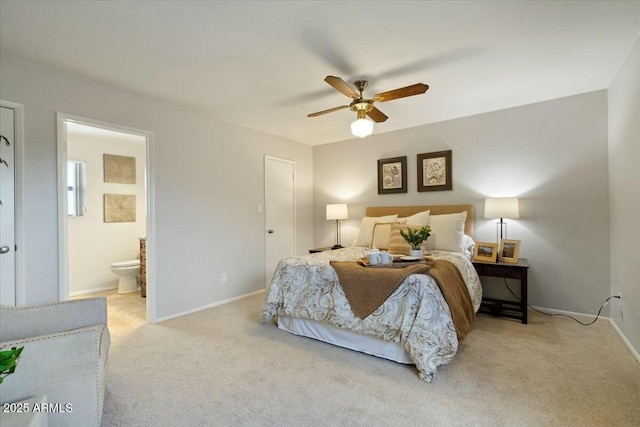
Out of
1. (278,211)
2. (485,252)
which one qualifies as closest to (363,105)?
(485,252)

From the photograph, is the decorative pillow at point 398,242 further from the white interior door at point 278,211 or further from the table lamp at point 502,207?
the white interior door at point 278,211

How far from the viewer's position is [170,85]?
2979 mm

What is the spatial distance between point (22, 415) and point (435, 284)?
2.28 m

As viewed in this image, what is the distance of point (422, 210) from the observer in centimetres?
426

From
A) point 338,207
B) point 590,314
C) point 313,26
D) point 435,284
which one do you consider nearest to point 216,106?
point 313,26

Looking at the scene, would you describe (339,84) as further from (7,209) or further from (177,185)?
(7,209)

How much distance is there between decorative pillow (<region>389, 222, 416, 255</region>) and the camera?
11.1 feet

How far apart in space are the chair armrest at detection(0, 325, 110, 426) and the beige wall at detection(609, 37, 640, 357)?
360 centimetres

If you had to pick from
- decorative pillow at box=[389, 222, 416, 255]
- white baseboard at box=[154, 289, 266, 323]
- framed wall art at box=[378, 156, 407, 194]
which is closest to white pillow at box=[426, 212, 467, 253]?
decorative pillow at box=[389, 222, 416, 255]

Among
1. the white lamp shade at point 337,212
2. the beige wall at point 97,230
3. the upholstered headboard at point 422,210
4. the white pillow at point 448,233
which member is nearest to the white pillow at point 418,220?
the white pillow at point 448,233

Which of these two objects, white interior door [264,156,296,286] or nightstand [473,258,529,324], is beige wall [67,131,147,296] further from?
nightstand [473,258,529,324]

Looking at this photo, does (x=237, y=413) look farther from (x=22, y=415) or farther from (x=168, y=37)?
(x=168, y=37)

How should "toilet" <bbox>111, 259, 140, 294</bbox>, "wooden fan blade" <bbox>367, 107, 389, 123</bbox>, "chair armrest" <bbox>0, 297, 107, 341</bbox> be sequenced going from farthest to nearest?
1. "toilet" <bbox>111, 259, 140, 294</bbox>
2. "wooden fan blade" <bbox>367, 107, 389, 123</bbox>
3. "chair armrest" <bbox>0, 297, 107, 341</bbox>

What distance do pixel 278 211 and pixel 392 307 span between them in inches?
115
